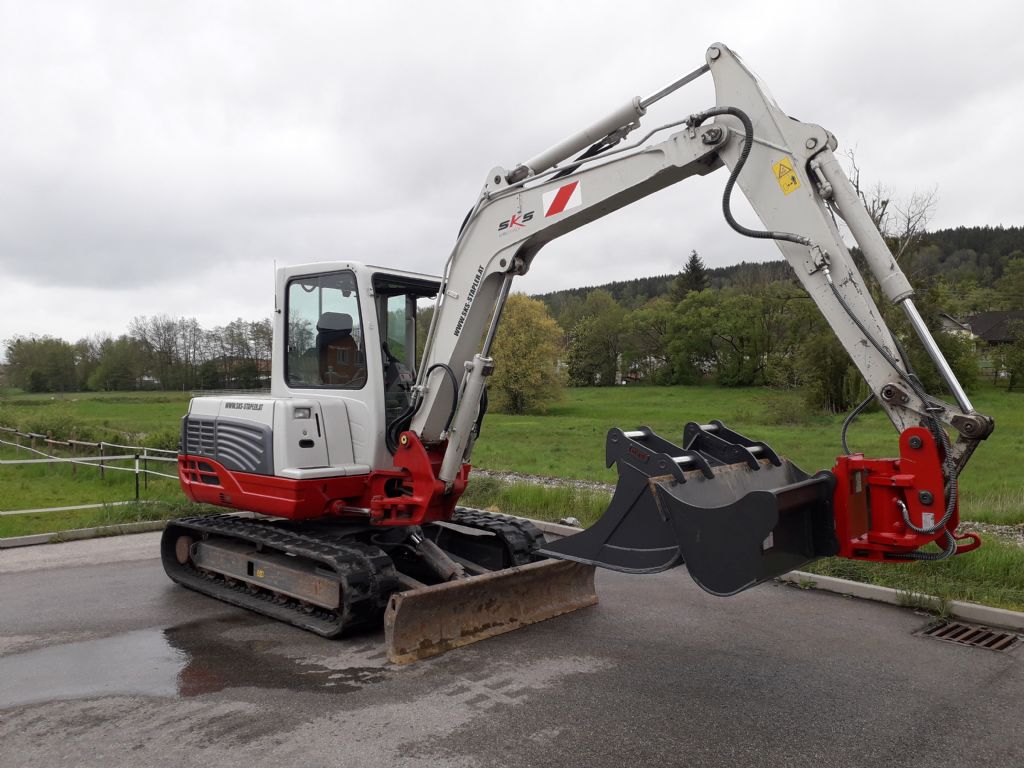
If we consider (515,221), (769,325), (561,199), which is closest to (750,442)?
(561,199)

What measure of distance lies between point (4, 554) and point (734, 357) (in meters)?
55.1

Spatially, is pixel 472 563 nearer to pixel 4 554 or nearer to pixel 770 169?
pixel 770 169

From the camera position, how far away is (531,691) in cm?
485

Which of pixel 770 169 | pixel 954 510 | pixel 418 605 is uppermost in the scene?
pixel 770 169

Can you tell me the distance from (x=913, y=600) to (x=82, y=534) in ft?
30.3

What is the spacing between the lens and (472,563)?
23.5 ft

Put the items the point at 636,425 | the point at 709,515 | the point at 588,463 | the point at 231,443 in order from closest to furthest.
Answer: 1. the point at 709,515
2. the point at 231,443
3. the point at 588,463
4. the point at 636,425

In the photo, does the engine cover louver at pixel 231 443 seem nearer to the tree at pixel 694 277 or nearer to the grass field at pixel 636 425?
the grass field at pixel 636 425

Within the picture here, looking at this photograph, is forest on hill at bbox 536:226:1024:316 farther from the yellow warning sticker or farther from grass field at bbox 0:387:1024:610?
the yellow warning sticker

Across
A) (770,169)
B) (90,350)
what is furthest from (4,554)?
(90,350)

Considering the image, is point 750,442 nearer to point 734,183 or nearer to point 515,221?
point 734,183

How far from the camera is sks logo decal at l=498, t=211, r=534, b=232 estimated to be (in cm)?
588

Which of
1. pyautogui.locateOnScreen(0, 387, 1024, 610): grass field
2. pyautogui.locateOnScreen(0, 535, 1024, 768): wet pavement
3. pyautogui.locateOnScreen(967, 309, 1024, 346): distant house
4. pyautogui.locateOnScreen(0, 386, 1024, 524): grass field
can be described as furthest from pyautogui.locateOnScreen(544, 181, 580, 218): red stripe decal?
pyautogui.locateOnScreen(967, 309, 1024, 346): distant house

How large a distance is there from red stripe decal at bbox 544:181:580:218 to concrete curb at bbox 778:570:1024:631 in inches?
162
